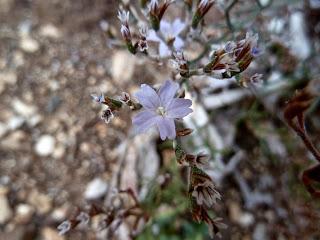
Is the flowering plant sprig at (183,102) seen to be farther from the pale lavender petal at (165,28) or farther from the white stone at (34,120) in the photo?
the white stone at (34,120)

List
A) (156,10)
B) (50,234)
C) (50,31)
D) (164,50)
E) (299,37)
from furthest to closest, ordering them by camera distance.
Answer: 1. (50,31)
2. (299,37)
3. (50,234)
4. (164,50)
5. (156,10)

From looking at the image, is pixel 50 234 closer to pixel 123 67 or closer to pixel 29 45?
pixel 123 67

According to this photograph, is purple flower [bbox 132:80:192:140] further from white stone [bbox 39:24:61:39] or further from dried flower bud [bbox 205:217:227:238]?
white stone [bbox 39:24:61:39]

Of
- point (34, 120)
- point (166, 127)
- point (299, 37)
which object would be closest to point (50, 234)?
point (34, 120)

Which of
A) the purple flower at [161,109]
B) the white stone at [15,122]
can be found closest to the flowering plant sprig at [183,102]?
the purple flower at [161,109]

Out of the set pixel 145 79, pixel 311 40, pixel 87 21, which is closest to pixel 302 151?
pixel 311 40

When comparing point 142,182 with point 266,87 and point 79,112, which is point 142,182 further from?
point 266,87
